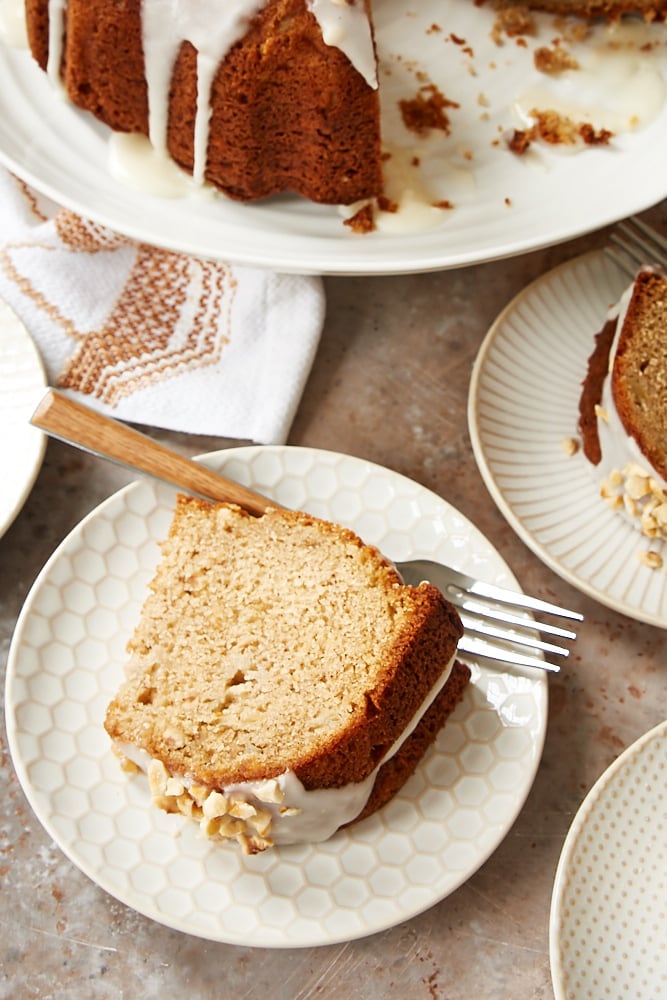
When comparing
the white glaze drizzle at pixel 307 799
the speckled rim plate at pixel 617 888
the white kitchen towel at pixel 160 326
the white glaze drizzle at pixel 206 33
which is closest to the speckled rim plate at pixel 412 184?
the white glaze drizzle at pixel 206 33

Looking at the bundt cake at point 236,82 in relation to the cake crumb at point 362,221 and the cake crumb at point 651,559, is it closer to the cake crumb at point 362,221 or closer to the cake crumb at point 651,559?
the cake crumb at point 362,221

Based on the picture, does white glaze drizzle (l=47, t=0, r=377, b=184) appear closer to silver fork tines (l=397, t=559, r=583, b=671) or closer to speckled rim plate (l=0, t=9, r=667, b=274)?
speckled rim plate (l=0, t=9, r=667, b=274)

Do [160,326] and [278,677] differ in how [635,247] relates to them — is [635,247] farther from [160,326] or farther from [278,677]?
Answer: [278,677]

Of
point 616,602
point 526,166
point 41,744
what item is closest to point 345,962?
point 41,744

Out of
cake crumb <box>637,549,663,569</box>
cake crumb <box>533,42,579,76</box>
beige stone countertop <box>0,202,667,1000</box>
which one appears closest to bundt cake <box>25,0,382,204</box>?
beige stone countertop <box>0,202,667,1000</box>

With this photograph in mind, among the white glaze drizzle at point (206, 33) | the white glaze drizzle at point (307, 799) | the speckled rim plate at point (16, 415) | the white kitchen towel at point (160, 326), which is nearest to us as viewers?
the white glaze drizzle at point (307, 799)

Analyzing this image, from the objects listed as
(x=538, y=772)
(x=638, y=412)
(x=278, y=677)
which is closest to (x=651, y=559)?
(x=638, y=412)
